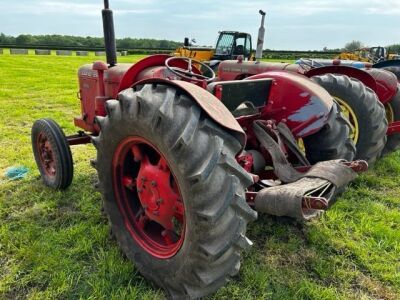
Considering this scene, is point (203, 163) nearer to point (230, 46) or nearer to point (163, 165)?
point (163, 165)

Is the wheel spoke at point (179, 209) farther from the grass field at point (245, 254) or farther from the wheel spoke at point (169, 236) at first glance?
the grass field at point (245, 254)

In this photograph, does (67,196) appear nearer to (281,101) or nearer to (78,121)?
(78,121)

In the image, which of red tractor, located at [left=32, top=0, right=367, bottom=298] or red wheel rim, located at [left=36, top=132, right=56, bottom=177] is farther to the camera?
red wheel rim, located at [left=36, top=132, right=56, bottom=177]

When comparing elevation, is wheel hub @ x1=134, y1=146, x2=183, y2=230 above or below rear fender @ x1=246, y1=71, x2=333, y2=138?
below

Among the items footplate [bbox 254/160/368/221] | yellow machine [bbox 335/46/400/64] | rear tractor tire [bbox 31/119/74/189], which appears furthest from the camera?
yellow machine [bbox 335/46/400/64]

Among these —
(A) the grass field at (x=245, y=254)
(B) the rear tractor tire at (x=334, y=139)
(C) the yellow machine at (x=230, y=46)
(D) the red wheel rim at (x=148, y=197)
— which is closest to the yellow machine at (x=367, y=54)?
(C) the yellow machine at (x=230, y=46)

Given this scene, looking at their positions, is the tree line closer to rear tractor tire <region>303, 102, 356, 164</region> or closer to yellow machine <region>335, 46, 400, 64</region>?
yellow machine <region>335, 46, 400, 64</region>

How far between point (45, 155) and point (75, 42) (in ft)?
186

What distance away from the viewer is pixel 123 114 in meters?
2.17

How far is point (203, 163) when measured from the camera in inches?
72.1

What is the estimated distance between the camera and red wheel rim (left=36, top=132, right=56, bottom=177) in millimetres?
3803

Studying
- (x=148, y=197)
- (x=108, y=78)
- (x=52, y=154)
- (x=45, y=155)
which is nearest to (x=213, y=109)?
(x=148, y=197)

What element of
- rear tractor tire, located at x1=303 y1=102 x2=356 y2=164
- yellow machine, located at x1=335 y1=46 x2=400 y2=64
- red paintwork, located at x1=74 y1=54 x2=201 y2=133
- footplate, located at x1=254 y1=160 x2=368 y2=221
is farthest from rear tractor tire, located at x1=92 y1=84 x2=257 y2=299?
yellow machine, located at x1=335 y1=46 x2=400 y2=64

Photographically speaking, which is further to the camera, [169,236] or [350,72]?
[350,72]
